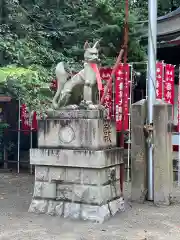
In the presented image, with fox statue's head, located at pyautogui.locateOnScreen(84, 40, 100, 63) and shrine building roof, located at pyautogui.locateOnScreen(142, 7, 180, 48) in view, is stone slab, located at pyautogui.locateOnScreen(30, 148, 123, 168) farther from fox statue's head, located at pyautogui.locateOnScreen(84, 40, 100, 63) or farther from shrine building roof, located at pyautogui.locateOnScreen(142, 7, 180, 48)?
shrine building roof, located at pyautogui.locateOnScreen(142, 7, 180, 48)

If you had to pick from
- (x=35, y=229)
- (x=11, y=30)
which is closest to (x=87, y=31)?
(x=11, y=30)

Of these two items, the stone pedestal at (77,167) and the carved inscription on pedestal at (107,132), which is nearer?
the stone pedestal at (77,167)

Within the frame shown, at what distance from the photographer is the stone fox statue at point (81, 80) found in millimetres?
6977

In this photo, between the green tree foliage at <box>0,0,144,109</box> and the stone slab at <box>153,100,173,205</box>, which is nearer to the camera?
the stone slab at <box>153,100,173,205</box>

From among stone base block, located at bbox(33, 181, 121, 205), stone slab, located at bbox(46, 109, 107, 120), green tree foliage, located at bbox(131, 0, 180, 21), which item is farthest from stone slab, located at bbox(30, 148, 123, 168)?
green tree foliage, located at bbox(131, 0, 180, 21)

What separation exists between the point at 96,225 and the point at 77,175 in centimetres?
94

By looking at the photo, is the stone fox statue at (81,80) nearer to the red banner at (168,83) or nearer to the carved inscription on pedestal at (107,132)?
the carved inscription on pedestal at (107,132)

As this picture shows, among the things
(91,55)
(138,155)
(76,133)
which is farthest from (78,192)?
(91,55)

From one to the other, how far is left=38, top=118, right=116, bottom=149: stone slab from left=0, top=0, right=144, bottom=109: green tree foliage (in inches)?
88.0

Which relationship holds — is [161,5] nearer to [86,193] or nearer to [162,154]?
[162,154]

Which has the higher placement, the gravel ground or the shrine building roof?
the shrine building roof

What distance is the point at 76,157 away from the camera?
265 inches

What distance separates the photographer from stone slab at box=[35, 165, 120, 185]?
22.0 ft

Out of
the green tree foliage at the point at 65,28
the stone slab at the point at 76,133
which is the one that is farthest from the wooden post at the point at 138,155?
the green tree foliage at the point at 65,28
